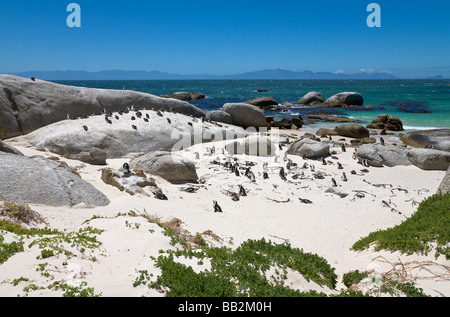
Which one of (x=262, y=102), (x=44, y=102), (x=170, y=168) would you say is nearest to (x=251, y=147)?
(x=170, y=168)

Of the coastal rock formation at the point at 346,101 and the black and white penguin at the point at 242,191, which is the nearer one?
the black and white penguin at the point at 242,191

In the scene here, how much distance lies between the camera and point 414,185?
12.8 meters

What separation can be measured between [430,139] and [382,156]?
7.09 m

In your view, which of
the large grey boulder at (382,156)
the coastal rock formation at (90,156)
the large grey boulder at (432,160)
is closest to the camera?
the coastal rock formation at (90,156)

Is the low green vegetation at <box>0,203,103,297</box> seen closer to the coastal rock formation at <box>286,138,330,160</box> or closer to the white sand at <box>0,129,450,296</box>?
the white sand at <box>0,129,450,296</box>

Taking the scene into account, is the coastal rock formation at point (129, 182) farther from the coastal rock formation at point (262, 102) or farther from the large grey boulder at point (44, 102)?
the coastal rock formation at point (262, 102)

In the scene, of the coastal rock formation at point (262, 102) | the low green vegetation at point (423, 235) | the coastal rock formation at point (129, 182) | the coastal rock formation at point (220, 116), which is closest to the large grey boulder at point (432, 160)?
the low green vegetation at point (423, 235)

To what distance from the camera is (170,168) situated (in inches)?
472

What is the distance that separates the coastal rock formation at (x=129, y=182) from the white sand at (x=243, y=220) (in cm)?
24

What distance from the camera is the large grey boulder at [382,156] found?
51.4 feet

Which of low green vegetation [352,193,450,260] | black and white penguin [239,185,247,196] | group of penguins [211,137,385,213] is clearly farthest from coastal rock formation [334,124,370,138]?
low green vegetation [352,193,450,260]

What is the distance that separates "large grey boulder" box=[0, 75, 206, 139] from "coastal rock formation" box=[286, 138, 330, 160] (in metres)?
9.42

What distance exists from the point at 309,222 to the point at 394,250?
3029 millimetres

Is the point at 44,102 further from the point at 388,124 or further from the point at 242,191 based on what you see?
the point at 388,124
